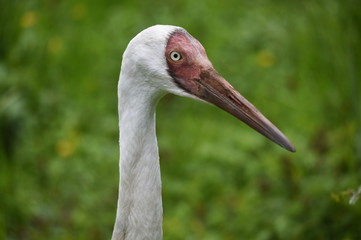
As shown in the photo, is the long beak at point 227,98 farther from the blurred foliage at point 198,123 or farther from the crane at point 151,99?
the blurred foliage at point 198,123

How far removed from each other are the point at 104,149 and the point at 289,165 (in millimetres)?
1634

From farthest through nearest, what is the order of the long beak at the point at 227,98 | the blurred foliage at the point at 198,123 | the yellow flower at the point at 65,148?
the yellow flower at the point at 65,148
the blurred foliage at the point at 198,123
the long beak at the point at 227,98

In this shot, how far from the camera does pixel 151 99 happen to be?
251 centimetres

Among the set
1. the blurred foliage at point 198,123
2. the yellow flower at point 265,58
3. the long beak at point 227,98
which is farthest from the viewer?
the yellow flower at point 265,58

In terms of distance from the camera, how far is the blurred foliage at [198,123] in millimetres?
3949

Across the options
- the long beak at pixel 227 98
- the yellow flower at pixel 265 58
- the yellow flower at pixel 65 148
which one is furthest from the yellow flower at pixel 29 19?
the long beak at pixel 227 98

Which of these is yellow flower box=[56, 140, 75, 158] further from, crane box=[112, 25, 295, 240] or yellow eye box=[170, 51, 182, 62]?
yellow eye box=[170, 51, 182, 62]

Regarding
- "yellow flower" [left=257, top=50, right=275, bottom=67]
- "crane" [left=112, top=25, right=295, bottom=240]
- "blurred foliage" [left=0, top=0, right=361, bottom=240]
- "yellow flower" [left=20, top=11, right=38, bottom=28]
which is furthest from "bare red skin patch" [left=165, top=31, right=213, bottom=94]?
"yellow flower" [left=257, top=50, right=275, bottom=67]

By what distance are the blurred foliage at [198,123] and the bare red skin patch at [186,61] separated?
4.25ft

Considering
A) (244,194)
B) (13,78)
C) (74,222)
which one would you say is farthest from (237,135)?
(13,78)

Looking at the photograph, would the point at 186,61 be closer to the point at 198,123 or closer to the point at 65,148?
the point at 65,148

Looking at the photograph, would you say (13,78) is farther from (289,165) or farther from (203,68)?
(203,68)

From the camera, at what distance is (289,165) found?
13.8ft

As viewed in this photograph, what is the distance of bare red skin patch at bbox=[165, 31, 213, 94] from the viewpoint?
2.43 meters
